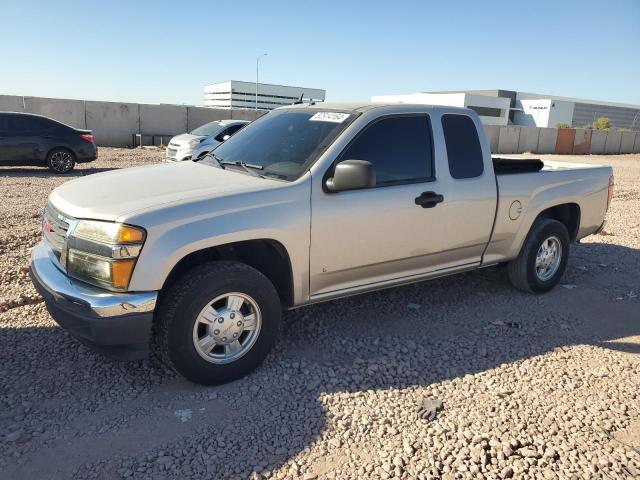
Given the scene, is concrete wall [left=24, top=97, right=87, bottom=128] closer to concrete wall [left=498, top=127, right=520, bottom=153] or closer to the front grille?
the front grille

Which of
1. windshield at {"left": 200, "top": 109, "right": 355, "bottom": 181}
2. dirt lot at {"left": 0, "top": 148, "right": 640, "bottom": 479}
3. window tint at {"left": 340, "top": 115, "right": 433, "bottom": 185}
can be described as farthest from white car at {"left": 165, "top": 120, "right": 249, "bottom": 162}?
window tint at {"left": 340, "top": 115, "right": 433, "bottom": 185}

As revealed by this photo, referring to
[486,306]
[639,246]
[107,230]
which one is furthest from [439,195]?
[639,246]

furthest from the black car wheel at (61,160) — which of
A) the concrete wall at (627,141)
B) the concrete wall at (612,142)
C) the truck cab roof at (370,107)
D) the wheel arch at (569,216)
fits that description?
the concrete wall at (627,141)

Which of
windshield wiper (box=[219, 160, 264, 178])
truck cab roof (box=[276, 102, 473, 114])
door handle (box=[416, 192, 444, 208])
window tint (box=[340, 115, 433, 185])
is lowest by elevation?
door handle (box=[416, 192, 444, 208])

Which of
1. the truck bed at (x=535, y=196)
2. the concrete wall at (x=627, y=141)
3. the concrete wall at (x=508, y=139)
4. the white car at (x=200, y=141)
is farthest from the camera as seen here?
the concrete wall at (x=627, y=141)

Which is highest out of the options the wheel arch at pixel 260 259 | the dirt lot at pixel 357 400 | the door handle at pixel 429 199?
the door handle at pixel 429 199

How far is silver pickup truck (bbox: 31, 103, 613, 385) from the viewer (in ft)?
10.5

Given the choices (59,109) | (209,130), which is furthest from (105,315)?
(59,109)

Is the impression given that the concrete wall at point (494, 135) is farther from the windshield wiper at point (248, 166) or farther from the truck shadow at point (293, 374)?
the windshield wiper at point (248, 166)

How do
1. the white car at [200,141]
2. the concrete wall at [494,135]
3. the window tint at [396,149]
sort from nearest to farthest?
the window tint at [396,149] → the white car at [200,141] → the concrete wall at [494,135]

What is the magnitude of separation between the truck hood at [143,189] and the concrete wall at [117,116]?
22040mm

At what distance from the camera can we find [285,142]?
14.1 feet

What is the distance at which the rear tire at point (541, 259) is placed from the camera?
214 inches

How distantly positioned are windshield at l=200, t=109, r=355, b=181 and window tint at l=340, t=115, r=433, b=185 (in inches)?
8.6
